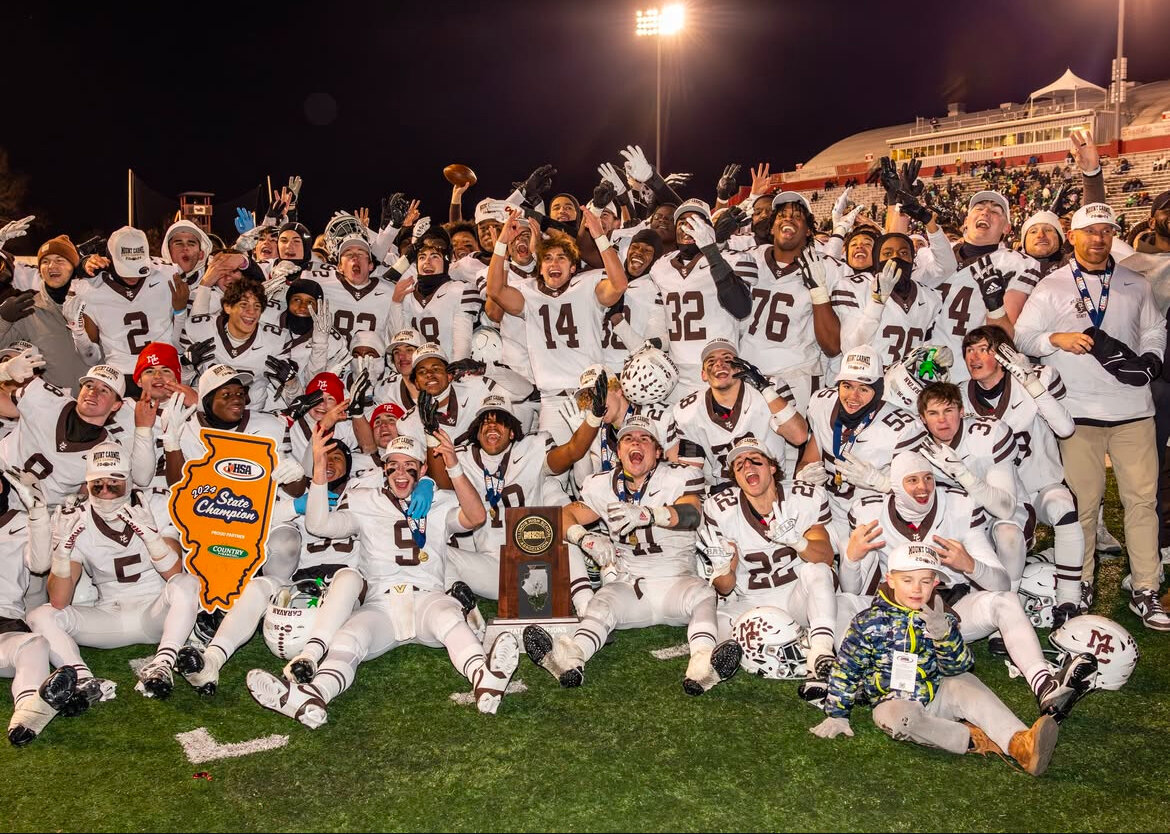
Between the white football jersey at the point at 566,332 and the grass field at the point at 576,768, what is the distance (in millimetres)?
2547

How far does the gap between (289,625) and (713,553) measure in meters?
2.49

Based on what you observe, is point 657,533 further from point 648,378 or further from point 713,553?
point 648,378

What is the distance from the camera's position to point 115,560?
5.82m

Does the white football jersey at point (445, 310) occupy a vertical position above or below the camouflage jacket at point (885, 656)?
above

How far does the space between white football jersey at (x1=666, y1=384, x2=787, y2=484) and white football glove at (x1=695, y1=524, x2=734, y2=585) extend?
0.66 meters

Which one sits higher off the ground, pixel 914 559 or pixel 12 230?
pixel 12 230

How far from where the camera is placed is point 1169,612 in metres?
6.14

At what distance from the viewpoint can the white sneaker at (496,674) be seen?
510 cm

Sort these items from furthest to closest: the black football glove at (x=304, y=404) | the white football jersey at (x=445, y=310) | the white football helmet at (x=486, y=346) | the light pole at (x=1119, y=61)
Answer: the light pole at (x=1119, y=61), the white football jersey at (x=445, y=310), the white football helmet at (x=486, y=346), the black football glove at (x=304, y=404)

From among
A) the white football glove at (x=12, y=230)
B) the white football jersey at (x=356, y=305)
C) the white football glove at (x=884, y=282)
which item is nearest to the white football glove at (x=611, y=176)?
the white football jersey at (x=356, y=305)

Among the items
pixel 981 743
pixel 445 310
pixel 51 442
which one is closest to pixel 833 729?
pixel 981 743

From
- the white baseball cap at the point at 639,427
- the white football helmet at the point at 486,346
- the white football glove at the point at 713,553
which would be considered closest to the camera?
the white football glove at the point at 713,553

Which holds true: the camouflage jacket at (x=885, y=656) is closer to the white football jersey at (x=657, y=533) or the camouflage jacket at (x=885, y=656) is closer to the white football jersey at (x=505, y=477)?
the white football jersey at (x=657, y=533)

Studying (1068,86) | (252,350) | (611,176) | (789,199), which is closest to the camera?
(789,199)
